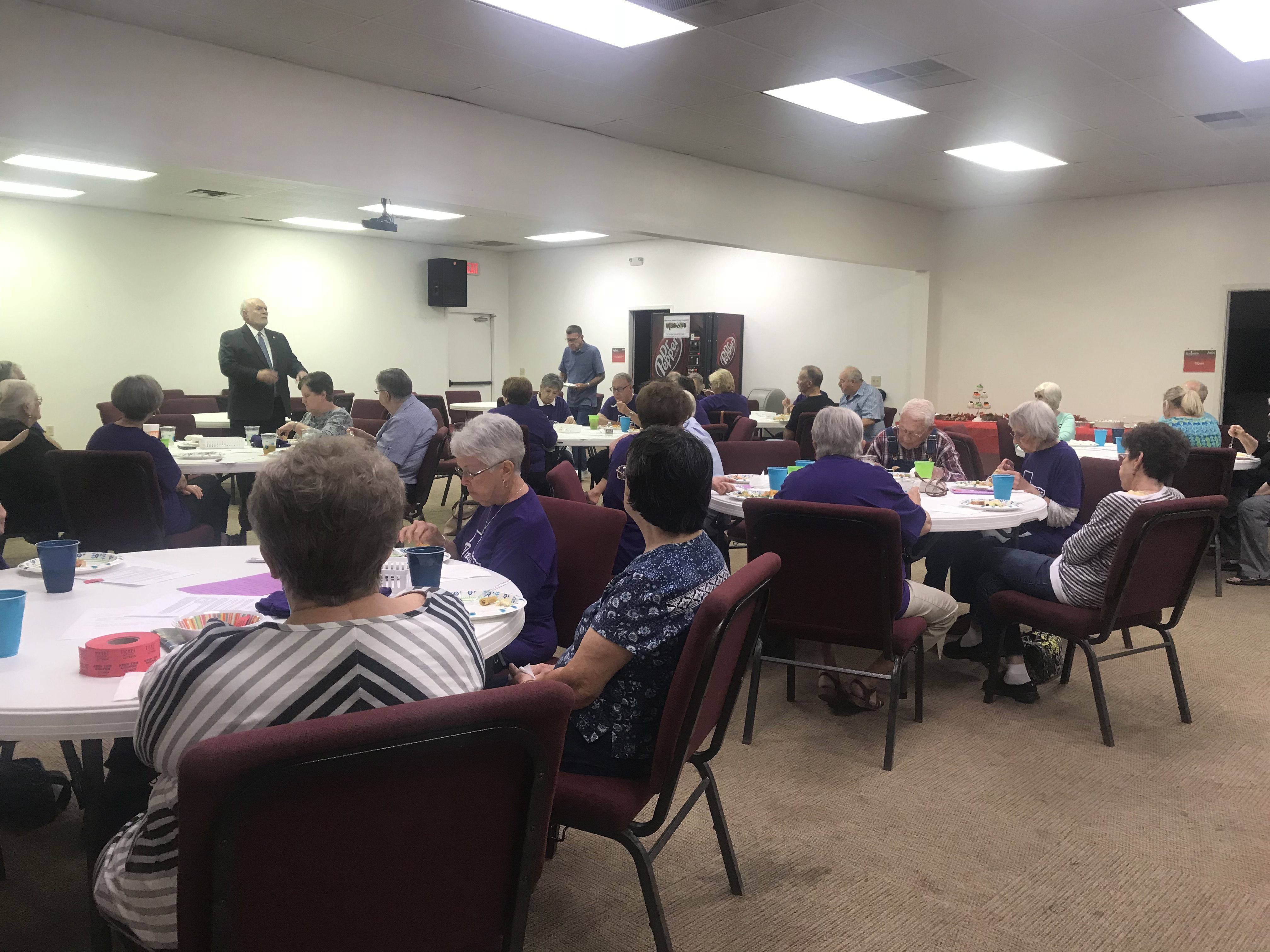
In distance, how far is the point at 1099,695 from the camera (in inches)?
141

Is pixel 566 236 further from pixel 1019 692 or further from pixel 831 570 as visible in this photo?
pixel 831 570

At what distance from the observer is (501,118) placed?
7.13 metres

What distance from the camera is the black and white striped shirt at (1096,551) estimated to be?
3.45 m

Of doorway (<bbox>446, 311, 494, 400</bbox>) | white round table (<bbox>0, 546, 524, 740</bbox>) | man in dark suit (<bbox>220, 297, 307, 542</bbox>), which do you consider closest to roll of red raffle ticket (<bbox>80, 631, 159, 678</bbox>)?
white round table (<bbox>0, 546, 524, 740</bbox>)

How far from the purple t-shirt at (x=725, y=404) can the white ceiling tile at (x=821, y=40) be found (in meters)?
3.69

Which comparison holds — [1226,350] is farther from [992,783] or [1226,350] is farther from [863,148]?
[992,783]

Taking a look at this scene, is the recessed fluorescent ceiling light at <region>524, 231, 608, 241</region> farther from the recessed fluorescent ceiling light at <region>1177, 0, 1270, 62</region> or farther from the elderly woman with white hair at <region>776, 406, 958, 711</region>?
the elderly woman with white hair at <region>776, 406, 958, 711</region>

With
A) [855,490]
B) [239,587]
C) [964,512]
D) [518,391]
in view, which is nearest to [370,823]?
[239,587]

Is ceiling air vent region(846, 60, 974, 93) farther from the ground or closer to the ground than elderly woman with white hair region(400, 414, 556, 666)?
farther from the ground

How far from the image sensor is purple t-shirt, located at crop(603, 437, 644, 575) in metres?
3.40

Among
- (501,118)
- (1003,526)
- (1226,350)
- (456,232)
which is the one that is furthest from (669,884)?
(456,232)

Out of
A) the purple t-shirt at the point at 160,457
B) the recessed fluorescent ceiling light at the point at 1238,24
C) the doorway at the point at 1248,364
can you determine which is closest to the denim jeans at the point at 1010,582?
the recessed fluorescent ceiling light at the point at 1238,24

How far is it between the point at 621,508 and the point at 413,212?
326 inches

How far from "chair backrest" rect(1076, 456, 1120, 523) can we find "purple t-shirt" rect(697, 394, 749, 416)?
391 centimetres
